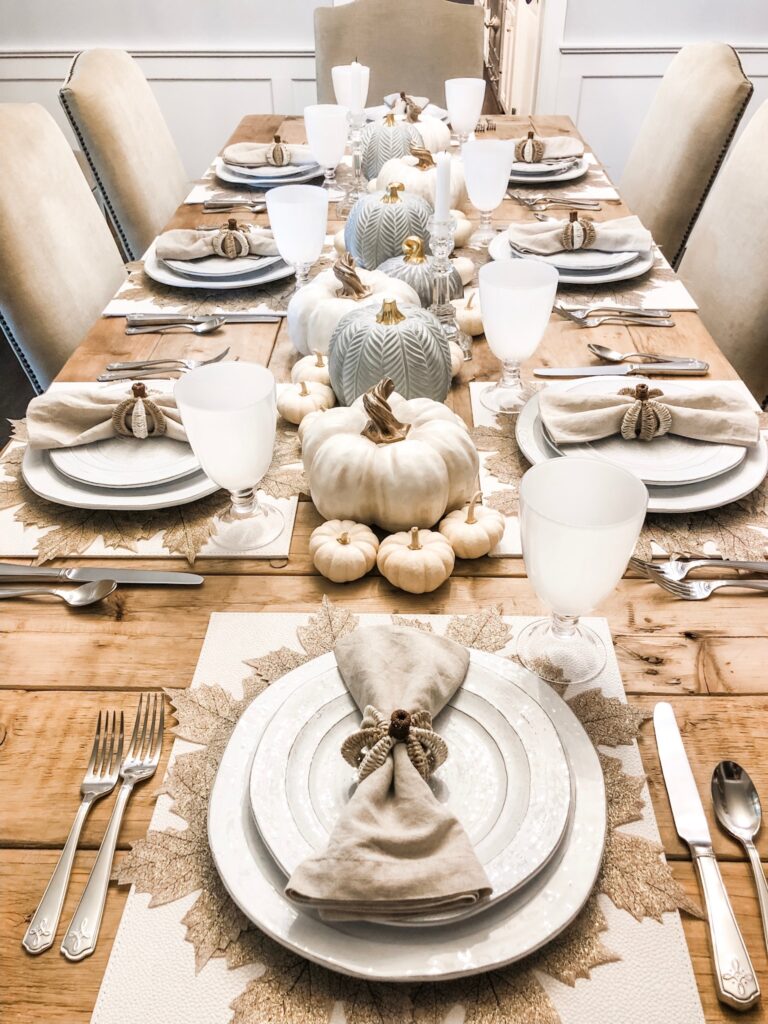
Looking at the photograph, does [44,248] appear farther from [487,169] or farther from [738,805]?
[738,805]

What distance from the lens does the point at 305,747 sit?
20.8 inches

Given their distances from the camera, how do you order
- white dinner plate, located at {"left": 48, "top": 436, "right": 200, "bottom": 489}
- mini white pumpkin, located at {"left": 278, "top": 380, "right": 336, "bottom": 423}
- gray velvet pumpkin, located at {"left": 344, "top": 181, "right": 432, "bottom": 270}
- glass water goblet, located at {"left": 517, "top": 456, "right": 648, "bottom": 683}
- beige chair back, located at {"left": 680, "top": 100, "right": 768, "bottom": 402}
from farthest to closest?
beige chair back, located at {"left": 680, "top": 100, "right": 768, "bottom": 402} < gray velvet pumpkin, located at {"left": 344, "top": 181, "right": 432, "bottom": 270} < mini white pumpkin, located at {"left": 278, "top": 380, "right": 336, "bottom": 423} < white dinner plate, located at {"left": 48, "top": 436, "right": 200, "bottom": 489} < glass water goblet, located at {"left": 517, "top": 456, "right": 648, "bottom": 683}

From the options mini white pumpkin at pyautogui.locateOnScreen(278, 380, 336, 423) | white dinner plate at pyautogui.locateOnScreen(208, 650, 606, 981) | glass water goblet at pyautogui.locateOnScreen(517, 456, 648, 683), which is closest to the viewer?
white dinner plate at pyautogui.locateOnScreen(208, 650, 606, 981)

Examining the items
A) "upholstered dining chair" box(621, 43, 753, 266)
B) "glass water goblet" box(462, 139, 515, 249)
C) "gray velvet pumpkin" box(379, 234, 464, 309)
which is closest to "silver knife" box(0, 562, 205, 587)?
"gray velvet pumpkin" box(379, 234, 464, 309)

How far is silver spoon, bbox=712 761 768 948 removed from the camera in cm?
50

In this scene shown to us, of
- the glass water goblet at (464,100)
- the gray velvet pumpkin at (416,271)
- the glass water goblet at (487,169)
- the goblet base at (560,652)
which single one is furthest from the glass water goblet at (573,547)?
the glass water goblet at (464,100)

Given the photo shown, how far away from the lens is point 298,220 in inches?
41.6

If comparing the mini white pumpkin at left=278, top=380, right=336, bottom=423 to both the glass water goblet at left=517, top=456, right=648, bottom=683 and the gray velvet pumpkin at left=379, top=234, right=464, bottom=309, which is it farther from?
the glass water goblet at left=517, top=456, right=648, bottom=683


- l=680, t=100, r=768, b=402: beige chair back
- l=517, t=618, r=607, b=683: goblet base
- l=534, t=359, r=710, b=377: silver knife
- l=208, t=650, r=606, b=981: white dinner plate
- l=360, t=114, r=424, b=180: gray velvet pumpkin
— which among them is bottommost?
l=680, t=100, r=768, b=402: beige chair back

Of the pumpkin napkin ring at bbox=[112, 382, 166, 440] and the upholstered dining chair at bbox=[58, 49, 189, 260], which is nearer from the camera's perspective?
the pumpkin napkin ring at bbox=[112, 382, 166, 440]

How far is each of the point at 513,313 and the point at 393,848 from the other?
598 mm

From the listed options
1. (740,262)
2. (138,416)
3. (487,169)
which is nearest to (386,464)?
(138,416)

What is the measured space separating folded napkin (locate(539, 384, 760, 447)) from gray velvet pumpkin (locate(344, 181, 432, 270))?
0.41 meters

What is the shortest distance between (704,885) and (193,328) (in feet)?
3.03
